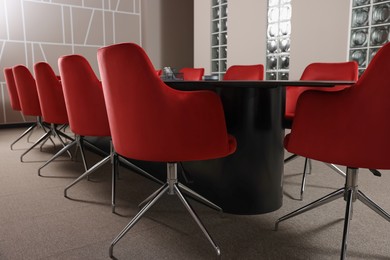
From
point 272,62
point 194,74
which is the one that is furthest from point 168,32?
point 194,74

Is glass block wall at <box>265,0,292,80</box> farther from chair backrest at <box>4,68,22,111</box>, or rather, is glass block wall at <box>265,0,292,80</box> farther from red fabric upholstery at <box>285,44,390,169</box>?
red fabric upholstery at <box>285,44,390,169</box>

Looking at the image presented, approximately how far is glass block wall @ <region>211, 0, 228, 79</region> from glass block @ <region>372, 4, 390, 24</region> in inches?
101

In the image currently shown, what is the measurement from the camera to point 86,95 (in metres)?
2.11

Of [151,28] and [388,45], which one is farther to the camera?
[151,28]

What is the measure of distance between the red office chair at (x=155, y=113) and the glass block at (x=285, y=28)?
3920 mm

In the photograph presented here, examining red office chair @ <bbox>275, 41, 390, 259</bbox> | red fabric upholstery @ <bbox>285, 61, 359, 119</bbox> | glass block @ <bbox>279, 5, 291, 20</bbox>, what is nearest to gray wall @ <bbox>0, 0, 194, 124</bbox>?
glass block @ <bbox>279, 5, 291, 20</bbox>

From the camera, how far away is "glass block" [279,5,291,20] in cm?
493

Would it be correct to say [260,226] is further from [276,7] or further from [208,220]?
[276,7]

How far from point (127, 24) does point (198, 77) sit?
3.46m

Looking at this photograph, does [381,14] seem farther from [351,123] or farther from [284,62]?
[351,123]

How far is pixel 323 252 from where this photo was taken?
152 centimetres

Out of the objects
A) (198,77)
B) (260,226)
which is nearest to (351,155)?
(260,226)

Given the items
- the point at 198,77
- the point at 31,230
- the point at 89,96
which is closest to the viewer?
the point at 31,230

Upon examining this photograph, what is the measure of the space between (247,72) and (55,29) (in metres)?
4.09
